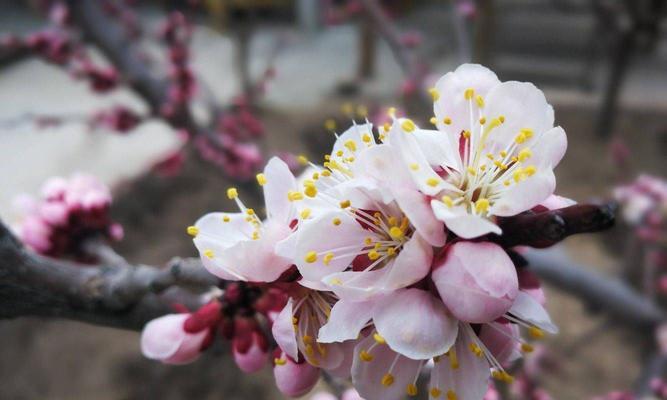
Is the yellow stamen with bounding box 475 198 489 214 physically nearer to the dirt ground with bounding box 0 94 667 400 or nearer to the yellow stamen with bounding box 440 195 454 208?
the yellow stamen with bounding box 440 195 454 208

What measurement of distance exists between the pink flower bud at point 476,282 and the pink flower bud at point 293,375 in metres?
0.14

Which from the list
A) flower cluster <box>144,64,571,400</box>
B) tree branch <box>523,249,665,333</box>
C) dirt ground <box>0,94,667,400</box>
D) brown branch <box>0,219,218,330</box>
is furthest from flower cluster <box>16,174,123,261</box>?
tree branch <box>523,249,665,333</box>

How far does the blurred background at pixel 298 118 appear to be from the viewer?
6.69 feet

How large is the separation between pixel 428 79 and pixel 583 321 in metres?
1.22

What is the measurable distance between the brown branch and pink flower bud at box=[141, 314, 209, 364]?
0.10 feet

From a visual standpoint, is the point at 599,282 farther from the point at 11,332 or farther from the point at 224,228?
the point at 11,332

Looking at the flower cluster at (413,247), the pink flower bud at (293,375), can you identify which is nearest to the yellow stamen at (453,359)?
the flower cluster at (413,247)

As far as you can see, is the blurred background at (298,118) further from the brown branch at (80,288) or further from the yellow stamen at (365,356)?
the yellow stamen at (365,356)

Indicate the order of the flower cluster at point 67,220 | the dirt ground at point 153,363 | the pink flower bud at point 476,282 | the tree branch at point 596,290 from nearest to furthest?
the pink flower bud at point 476,282
the flower cluster at point 67,220
the tree branch at point 596,290
the dirt ground at point 153,363

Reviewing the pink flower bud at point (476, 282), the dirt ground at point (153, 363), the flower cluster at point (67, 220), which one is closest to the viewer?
the pink flower bud at point (476, 282)

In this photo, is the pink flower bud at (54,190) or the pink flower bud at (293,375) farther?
the pink flower bud at (54,190)

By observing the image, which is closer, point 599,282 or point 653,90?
point 599,282

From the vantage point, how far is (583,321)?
7.74 ft

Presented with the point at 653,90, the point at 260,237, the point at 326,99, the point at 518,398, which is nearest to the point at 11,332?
the point at 518,398
